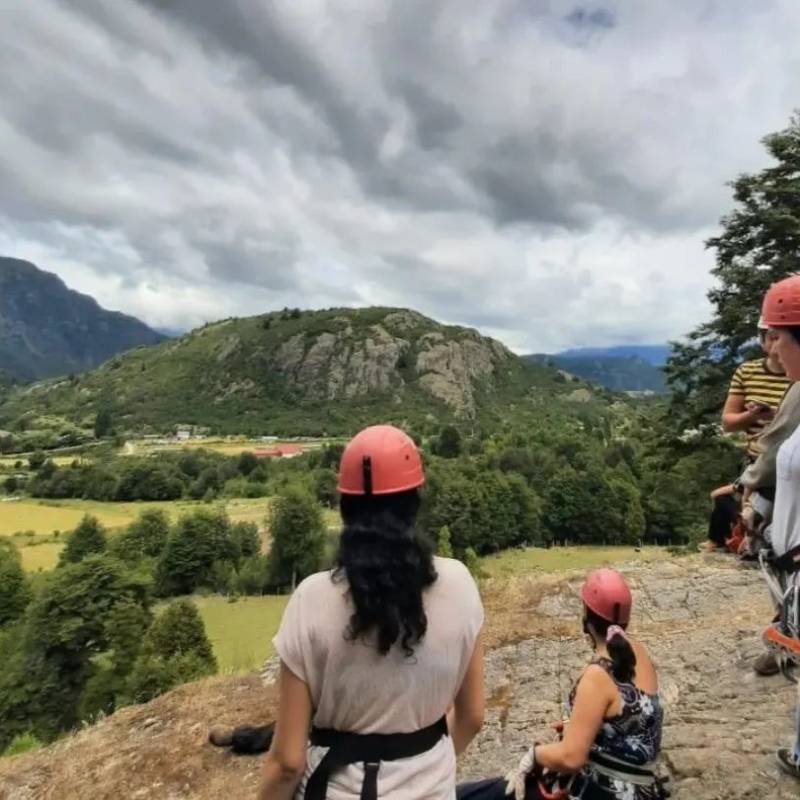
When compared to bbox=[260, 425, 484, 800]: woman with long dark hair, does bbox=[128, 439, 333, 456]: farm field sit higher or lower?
lower

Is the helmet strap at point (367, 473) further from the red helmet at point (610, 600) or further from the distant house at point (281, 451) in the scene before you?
the distant house at point (281, 451)

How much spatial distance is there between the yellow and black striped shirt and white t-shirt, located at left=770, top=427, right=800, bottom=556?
2.58 m

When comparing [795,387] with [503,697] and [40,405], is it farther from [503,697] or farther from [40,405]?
[40,405]

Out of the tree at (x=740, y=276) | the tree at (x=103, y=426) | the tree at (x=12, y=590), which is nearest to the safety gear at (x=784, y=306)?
the tree at (x=740, y=276)

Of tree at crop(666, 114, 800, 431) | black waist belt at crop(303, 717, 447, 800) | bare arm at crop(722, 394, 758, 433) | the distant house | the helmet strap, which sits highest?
tree at crop(666, 114, 800, 431)

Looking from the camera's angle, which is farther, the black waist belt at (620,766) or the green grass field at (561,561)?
the green grass field at (561,561)

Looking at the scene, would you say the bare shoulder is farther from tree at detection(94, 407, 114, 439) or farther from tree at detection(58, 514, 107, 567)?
tree at detection(94, 407, 114, 439)

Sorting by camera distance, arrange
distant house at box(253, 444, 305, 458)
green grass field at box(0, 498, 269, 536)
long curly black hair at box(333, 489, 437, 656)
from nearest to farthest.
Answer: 1. long curly black hair at box(333, 489, 437, 656)
2. green grass field at box(0, 498, 269, 536)
3. distant house at box(253, 444, 305, 458)

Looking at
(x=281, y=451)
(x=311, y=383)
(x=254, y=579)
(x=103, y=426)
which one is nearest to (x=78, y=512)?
(x=254, y=579)

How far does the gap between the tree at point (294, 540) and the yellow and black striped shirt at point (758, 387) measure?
2041 inches

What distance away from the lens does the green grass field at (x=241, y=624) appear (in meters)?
30.6

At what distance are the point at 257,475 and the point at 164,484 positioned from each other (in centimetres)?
1384

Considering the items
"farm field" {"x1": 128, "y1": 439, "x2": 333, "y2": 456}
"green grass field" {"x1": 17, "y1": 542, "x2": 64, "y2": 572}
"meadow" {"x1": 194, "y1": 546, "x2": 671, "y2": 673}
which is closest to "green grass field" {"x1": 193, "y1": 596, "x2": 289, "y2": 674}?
"meadow" {"x1": 194, "y1": 546, "x2": 671, "y2": 673}

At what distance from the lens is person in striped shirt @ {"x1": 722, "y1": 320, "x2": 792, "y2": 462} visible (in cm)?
498
